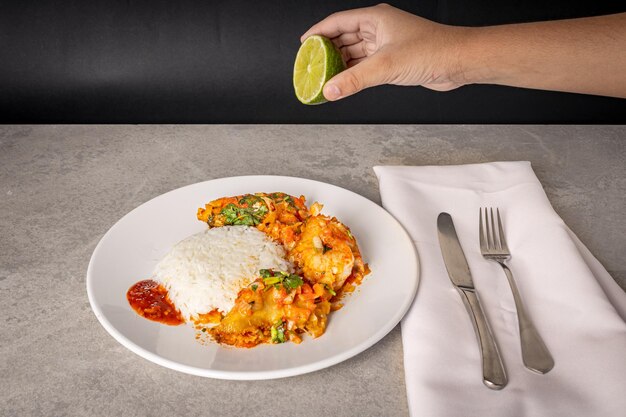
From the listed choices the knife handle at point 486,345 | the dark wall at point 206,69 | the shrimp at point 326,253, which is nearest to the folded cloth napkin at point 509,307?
the knife handle at point 486,345

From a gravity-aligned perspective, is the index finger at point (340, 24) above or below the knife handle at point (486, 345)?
above

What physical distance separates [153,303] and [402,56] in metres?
0.85

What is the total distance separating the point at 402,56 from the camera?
1.62 m

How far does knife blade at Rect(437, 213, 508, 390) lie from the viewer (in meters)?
1.17

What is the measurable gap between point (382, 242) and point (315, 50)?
0.57 metres

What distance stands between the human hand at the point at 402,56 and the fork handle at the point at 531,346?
622 mm

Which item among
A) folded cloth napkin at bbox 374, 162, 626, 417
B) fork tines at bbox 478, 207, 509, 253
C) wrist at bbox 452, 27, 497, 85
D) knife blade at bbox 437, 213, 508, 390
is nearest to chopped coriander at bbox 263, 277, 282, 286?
folded cloth napkin at bbox 374, 162, 626, 417

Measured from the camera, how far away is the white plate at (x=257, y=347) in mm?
1182

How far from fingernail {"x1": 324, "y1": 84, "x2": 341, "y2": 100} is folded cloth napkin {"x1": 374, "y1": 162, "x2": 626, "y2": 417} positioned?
32 centimetres

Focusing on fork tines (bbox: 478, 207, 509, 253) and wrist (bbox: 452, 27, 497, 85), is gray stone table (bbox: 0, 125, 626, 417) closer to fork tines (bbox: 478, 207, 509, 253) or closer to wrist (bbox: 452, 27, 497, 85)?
fork tines (bbox: 478, 207, 509, 253)

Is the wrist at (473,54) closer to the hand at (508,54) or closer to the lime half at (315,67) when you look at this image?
the hand at (508,54)

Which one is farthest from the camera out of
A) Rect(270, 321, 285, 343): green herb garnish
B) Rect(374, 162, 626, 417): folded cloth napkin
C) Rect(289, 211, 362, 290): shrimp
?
Rect(289, 211, 362, 290): shrimp

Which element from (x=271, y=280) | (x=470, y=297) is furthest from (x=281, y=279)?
(x=470, y=297)

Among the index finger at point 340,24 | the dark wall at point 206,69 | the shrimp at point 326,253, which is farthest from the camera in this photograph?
the dark wall at point 206,69
